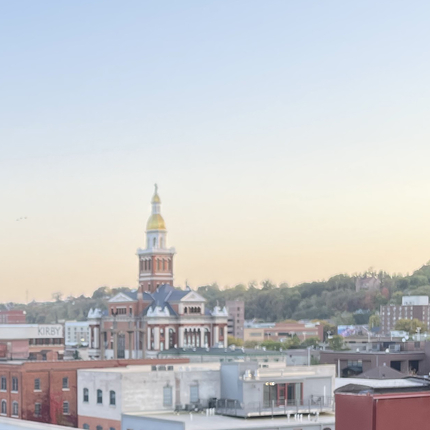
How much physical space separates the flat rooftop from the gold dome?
97679 millimetres

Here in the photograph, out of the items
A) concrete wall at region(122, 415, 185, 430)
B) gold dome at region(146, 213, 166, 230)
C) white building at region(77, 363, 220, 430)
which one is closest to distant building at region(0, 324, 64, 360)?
white building at region(77, 363, 220, 430)

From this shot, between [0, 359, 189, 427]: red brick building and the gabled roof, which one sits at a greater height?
the gabled roof

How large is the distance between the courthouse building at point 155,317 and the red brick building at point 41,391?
6286 cm

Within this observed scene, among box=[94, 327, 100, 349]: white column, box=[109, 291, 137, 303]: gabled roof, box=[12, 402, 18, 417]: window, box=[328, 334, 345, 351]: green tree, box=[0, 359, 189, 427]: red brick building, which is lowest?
box=[328, 334, 345, 351]: green tree

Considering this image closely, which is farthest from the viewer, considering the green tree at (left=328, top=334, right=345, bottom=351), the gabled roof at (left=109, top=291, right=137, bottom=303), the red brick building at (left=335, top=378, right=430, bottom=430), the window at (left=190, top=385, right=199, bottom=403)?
the green tree at (left=328, top=334, right=345, bottom=351)

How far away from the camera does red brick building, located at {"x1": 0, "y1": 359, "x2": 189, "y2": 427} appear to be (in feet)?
227

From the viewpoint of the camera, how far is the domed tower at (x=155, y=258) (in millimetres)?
154750

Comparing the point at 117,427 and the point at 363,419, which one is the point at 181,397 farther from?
the point at 363,419

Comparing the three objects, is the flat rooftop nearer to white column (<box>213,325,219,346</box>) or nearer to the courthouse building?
the courthouse building

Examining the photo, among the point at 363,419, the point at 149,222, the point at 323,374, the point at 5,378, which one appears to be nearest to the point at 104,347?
the point at 149,222

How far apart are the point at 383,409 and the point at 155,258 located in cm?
14112

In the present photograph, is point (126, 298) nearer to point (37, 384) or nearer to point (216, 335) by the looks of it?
point (216, 335)

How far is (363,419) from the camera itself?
14.6 meters

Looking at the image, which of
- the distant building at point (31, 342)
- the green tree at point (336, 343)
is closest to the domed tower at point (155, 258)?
the distant building at point (31, 342)
